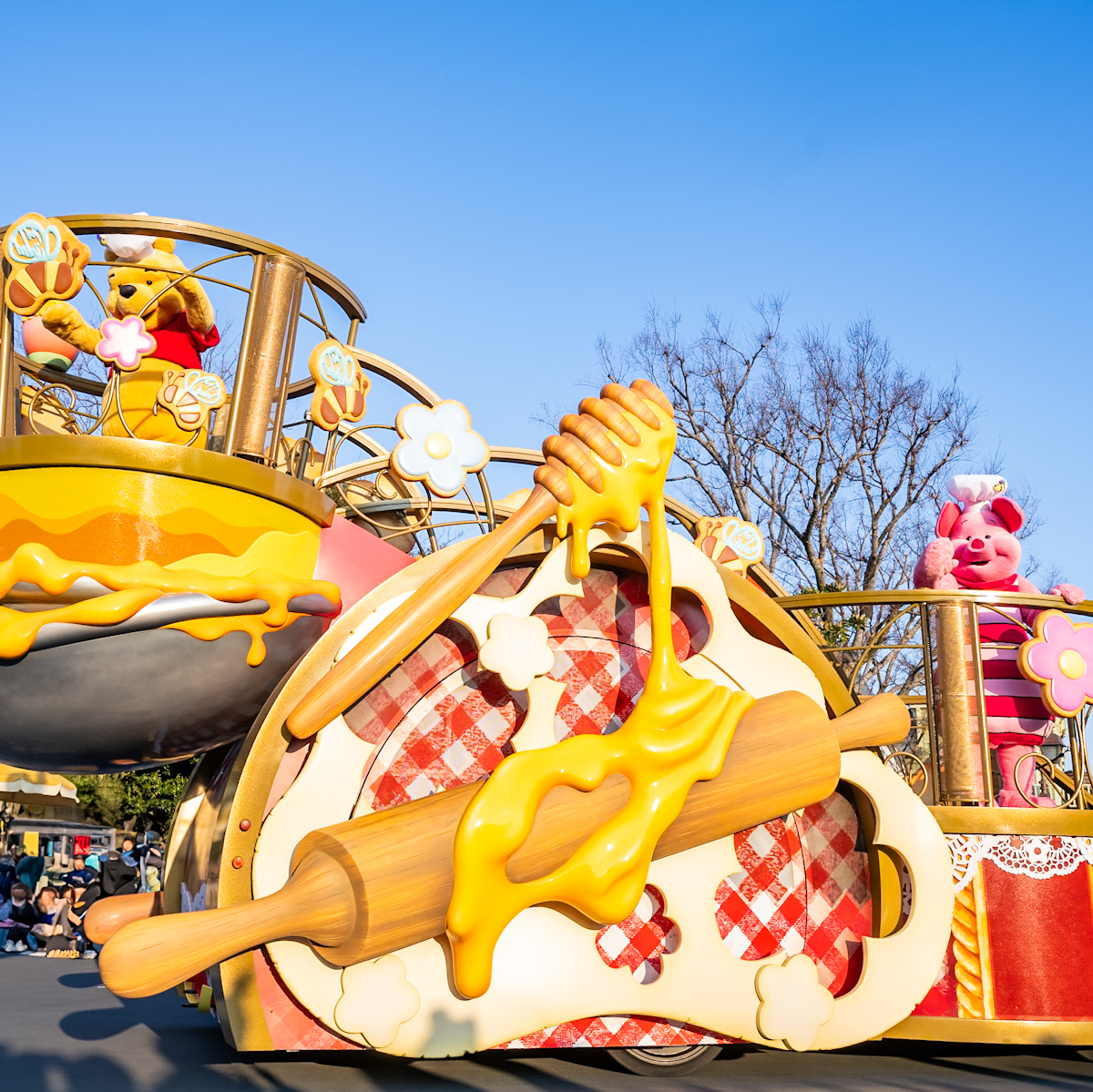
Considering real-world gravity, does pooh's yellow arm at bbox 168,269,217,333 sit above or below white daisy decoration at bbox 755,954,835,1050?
above

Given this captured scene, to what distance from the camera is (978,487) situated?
22.7 ft

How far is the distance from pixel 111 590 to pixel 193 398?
3.21ft

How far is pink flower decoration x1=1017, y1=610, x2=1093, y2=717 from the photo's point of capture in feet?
17.1

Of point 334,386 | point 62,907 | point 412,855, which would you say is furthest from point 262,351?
point 62,907

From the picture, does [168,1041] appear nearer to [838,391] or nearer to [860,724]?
[860,724]

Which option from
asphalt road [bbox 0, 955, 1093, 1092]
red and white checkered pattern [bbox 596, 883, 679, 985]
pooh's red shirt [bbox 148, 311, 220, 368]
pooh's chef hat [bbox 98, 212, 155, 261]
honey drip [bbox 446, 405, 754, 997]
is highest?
pooh's chef hat [bbox 98, 212, 155, 261]

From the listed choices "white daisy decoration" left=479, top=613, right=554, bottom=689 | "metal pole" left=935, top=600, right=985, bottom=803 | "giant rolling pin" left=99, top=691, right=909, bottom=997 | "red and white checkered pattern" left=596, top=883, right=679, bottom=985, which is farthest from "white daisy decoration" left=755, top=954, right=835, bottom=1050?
"white daisy decoration" left=479, top=613, right=554, bottom=689

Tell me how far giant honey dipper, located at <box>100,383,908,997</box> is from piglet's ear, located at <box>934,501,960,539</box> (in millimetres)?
2794

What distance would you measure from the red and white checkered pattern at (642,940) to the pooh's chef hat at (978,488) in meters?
3.80

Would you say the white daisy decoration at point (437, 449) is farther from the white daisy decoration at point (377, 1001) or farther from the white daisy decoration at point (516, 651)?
the white daisy decoration at point (377, 1001)

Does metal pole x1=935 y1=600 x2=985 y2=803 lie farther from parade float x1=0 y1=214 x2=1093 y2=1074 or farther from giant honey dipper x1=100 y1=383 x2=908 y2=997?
giant honey dipper x1=100 y1=383 x2=908 y2=997

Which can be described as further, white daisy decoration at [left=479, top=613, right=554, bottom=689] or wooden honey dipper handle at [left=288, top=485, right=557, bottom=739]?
white daisy decoration at [left=479, top=613, right=554, bottom=689]

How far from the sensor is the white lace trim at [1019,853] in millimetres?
4961

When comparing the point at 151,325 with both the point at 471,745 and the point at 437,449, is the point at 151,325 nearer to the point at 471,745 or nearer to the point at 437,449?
the point at 437,449
